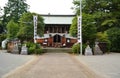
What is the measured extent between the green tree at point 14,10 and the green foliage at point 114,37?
105ft

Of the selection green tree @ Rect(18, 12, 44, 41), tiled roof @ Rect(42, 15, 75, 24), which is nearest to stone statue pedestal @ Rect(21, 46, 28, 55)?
green tree @ Rect(18, 12, 44, 41)

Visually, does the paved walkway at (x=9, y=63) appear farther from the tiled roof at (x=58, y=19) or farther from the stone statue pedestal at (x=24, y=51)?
the tiled roof at (x=58, y=19)

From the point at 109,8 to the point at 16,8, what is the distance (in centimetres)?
3202

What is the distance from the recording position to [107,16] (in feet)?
153

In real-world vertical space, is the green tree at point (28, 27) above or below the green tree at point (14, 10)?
below

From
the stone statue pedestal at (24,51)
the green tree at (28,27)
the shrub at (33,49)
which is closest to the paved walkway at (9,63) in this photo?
the stone statue pedestal at (24,51)

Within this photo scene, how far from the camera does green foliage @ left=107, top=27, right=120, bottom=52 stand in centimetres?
4447

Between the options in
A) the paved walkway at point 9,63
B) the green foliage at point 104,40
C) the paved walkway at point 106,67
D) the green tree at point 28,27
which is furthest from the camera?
the green tree at point 28,27

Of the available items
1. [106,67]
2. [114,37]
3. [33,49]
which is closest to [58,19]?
[114,37]

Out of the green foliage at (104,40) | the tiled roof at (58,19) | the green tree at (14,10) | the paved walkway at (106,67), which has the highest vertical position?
the green tree at (14,10)

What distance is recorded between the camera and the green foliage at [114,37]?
1751 inches

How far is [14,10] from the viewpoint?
74062 millimetres

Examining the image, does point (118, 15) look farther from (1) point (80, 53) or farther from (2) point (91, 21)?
(1) point (80, 53)

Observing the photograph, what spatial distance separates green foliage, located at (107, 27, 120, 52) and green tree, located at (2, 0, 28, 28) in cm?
3213
